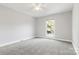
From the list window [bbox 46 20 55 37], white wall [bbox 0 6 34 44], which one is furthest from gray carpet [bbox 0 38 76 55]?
window [bbox 46 20 55 37]

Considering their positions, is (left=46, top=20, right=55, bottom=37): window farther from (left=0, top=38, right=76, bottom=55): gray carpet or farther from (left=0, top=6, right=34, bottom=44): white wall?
(left=0, top=38, right=76, bottom=55): gray carpet

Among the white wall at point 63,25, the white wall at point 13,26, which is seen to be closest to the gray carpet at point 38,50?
the white wall at point 13,26

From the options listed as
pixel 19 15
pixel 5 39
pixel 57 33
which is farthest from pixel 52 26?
pixel 5 39

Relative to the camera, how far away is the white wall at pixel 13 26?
192 inches

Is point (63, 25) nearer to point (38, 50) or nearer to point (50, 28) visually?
point (50, 28)

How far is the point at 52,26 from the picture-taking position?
25.4 ft

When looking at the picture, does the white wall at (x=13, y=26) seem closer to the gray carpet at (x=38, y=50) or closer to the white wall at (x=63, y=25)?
the gray carpet at (x=38, y=50)

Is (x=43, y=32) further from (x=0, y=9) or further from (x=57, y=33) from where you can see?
(x=0, y=9)

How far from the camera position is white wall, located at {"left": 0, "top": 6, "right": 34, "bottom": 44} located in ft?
16.0

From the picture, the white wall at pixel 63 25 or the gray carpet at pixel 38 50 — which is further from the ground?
the white wall at pixel 63 25

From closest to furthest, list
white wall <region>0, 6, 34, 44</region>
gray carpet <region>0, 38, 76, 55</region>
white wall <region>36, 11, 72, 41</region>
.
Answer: gray carpet <region>0, 38, 76, 55</region> < white wall <region>0, 6, 34, 44</region> < white wall <region>36, 11, 72, 41</region>

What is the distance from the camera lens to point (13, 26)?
5.73 metres

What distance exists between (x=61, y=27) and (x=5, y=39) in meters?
3.94

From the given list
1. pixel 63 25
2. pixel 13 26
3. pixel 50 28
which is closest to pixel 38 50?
pixel 13 26
